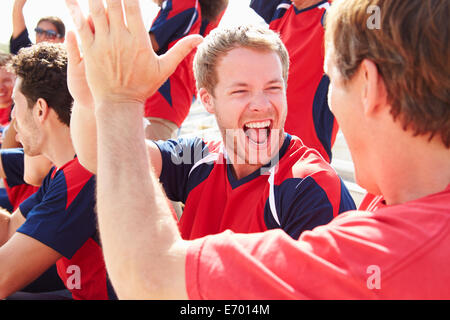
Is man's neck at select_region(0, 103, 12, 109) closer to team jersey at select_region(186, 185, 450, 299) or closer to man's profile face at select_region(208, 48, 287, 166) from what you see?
man's profile face at select_region(208, 48, 287, 166)

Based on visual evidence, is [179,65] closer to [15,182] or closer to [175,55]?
[15,182]

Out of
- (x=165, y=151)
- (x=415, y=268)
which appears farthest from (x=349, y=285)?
(x=165, y=151)

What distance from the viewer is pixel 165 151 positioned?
6.11ft

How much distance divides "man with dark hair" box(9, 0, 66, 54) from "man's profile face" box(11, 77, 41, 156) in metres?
1.91

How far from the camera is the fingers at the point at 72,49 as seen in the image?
3.60ft

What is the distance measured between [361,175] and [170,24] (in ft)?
7.61

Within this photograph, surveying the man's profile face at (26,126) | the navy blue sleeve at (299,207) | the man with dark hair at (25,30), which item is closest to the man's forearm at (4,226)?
the man's profile face at (26,126)

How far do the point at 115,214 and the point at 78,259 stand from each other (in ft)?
3.50

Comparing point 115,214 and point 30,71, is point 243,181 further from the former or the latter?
point 30,71

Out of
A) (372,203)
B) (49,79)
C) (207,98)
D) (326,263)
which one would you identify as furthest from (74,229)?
(326,263)

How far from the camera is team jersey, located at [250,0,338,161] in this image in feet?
8.17

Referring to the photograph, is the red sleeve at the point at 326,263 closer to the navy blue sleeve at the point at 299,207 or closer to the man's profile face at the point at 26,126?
the navy blue sleeve at the point at 299,207

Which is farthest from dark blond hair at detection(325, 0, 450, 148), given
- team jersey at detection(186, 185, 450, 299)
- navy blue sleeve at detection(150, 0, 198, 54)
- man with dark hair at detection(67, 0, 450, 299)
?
navy blue sleeve at detection(150, 0, 198, 54)

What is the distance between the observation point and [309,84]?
8.26 ft
